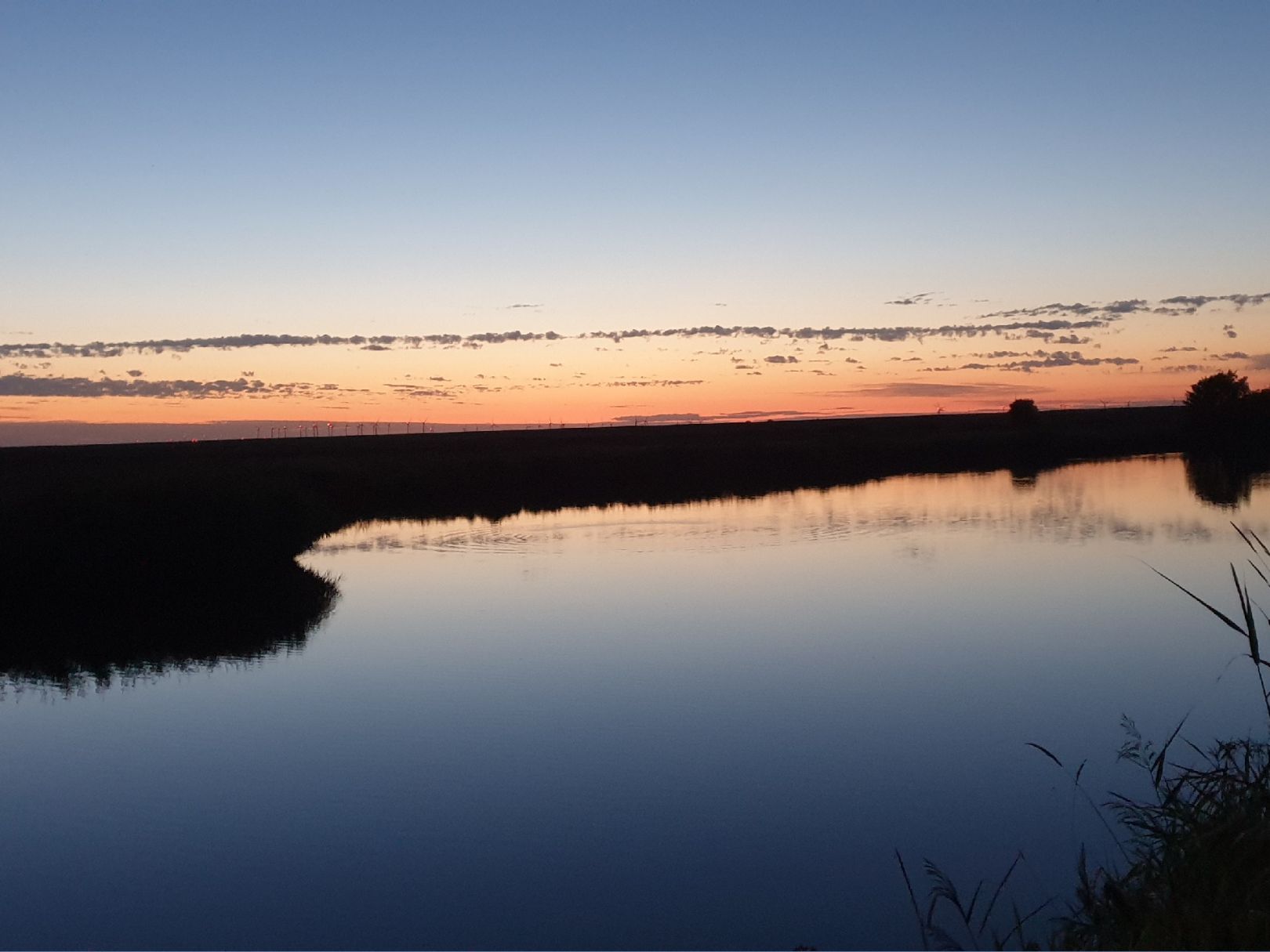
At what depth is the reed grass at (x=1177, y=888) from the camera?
3.99 meters

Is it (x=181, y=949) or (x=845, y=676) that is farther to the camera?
(x=845, y=676)

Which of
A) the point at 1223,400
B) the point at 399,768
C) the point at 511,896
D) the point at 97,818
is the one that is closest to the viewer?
the point at 511,896

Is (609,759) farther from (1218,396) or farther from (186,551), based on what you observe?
(1218,396)

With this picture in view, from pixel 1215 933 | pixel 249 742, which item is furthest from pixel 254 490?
pixel 1215 933

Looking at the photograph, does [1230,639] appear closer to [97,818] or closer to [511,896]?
[511,896]

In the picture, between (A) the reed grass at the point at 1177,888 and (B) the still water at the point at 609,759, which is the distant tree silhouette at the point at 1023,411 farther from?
(A) the reed grass at the point at 1177,888

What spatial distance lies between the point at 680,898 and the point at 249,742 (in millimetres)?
5067

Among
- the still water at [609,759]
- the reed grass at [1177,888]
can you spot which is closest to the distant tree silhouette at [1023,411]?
the still water at [609,759]

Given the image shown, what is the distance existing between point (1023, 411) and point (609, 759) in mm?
74594

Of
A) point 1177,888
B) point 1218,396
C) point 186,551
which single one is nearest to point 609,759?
point 1177,888

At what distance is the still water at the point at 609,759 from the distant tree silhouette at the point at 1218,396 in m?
53.4

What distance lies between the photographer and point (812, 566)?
63.0 ft

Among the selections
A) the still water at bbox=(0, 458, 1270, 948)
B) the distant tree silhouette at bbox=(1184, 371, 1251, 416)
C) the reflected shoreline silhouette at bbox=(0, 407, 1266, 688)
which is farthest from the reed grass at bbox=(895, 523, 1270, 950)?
the distant tree silhouette at bbox=(1184, 371, 1251, 416)

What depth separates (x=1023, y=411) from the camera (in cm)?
7838
